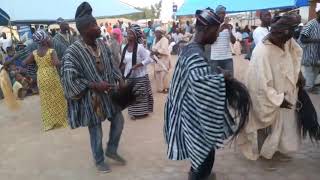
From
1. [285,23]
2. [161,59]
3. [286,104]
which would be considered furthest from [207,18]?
[161,59]

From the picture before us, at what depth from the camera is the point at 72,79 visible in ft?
14.6

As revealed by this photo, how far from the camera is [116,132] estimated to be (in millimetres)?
4996

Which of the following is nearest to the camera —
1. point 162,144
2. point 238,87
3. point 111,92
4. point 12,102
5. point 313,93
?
point 238,87

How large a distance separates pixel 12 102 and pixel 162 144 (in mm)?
3405

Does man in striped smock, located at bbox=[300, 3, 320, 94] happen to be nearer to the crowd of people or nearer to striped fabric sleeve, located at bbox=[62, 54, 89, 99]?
the crowd of people

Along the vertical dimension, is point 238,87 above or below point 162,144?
above

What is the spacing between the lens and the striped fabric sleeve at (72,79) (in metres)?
4.46

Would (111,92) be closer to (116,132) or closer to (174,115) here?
(116,132)

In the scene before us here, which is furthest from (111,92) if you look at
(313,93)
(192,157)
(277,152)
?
(313,93)

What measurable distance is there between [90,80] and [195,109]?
1.48 meters

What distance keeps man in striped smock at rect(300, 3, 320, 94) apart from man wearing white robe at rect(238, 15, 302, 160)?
13.0 ft

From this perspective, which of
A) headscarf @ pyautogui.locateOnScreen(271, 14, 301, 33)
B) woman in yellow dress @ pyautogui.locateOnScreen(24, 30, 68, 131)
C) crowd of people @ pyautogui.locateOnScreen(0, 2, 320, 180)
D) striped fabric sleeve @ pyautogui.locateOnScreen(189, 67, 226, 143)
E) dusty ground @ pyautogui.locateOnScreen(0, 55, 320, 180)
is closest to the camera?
striped fabric sleeve @ pyautogui.locateOnScreen(189, 67, 226, 143)

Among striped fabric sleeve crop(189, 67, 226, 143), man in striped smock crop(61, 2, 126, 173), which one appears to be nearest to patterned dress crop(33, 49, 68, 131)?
Answer: man in striped smock crop(61, 2, 126, 173)

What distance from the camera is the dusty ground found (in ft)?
15.4
